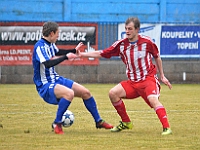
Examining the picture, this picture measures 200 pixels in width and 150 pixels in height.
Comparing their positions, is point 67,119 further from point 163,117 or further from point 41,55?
point 163,117

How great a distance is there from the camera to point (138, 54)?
9.23m

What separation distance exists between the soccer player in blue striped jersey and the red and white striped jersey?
0.66 metres

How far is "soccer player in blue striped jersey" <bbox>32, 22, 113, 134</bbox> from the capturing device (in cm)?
885

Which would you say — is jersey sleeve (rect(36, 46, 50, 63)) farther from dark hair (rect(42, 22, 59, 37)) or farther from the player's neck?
the player's neck

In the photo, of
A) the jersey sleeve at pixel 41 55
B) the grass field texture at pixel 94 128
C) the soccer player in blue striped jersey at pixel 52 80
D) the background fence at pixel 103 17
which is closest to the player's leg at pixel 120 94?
the grass field texture at pixel 94 128

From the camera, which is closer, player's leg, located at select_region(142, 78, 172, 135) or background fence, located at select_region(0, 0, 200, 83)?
player's leg, located at select_region(142, 78, 172, 135)

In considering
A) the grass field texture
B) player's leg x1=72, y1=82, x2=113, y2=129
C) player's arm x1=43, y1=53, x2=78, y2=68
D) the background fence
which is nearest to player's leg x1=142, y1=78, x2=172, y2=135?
the grass field texture

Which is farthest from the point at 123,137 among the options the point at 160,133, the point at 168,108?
the point at 168,108

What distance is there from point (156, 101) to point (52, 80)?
1482 millimetres

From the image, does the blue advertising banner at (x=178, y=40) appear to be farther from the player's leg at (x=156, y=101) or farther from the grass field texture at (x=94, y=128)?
the player's leg at (x=156, y=101)

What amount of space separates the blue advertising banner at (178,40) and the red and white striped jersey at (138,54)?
11.6 m

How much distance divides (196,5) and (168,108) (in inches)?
441

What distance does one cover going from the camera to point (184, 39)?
21.0 m

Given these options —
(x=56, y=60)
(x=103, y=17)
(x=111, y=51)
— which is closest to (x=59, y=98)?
Answer: (x=56, y=60)
